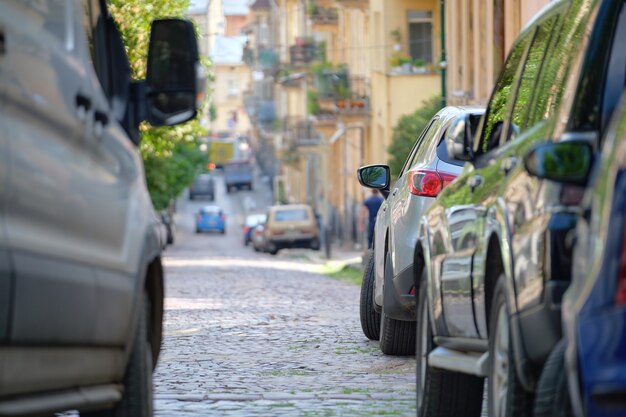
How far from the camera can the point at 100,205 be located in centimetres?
629

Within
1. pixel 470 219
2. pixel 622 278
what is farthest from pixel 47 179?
pixel 470 219

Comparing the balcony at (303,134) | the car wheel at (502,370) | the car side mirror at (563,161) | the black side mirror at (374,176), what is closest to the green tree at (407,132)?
→ the black side mirror at (374,176)

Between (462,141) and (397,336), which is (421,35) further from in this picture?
(462,141)

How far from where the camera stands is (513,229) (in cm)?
641

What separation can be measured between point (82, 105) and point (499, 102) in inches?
122

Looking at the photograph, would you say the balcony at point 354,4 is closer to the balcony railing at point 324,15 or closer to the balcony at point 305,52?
the balcony railing at point 324,15

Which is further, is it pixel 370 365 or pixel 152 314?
pixel 370 365

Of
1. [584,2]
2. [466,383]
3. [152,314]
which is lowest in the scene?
[466,383]

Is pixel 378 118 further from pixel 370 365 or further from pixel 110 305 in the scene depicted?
pixel 110 305

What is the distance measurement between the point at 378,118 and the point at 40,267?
4598cm

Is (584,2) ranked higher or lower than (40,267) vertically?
higher

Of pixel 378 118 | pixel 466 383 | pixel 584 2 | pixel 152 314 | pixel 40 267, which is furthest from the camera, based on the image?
pixel 378 118

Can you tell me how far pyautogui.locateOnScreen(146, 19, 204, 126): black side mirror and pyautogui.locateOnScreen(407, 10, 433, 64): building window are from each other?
132 feet

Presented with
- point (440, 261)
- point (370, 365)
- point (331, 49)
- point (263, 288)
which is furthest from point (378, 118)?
point (440, 261)
